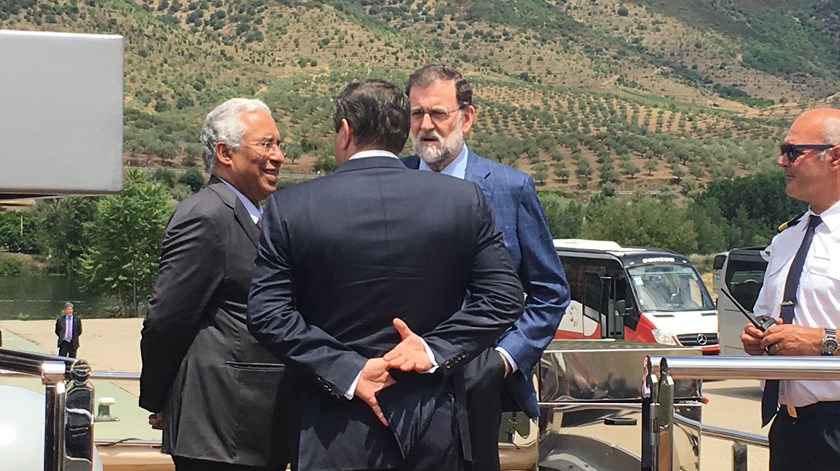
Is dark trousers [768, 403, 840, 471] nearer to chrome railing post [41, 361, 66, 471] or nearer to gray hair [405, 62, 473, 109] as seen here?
gray hair [405, 62, 473, 109]

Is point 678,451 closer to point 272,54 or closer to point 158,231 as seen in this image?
point 158,231

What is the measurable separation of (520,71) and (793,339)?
11843cm

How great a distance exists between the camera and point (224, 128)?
3.66 m

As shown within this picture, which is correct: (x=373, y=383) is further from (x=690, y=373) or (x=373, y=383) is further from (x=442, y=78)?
(x=442, y=78)

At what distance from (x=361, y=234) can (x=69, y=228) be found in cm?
6996

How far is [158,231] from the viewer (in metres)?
56.8

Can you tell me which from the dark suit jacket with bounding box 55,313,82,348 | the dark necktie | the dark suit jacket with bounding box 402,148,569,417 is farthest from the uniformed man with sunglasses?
the dark suit jacket with bounding box 55,313,82,348

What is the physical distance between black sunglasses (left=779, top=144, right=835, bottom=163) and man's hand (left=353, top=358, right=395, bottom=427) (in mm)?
1643

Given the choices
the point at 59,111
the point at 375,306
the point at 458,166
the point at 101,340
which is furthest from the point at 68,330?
the point at 59,111

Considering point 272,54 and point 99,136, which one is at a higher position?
point 272,54

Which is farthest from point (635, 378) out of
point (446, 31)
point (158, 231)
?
point (446, 31)

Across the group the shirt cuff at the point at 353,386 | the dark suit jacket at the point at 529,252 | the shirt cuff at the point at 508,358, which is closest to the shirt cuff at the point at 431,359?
the shirt cuff at the point at 353,386

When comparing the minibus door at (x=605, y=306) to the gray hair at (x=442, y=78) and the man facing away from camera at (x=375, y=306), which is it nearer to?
the gray hair at (x=442, y=78)

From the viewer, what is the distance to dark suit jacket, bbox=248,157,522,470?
111 inches
